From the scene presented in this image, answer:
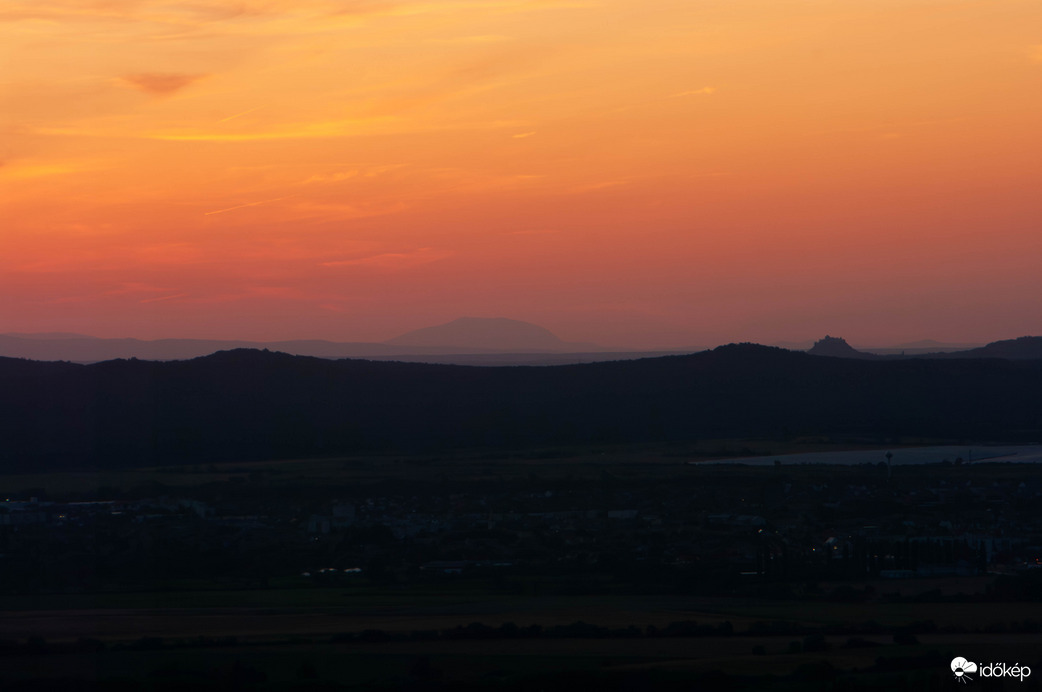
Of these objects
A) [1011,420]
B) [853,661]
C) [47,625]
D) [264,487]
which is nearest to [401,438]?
[264,487]

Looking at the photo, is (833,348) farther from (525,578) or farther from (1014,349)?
(525,578)

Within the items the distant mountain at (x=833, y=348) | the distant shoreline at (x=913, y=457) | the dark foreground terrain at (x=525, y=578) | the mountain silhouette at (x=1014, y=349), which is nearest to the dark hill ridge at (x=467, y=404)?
the distant shoreline at (x=913, y=457)

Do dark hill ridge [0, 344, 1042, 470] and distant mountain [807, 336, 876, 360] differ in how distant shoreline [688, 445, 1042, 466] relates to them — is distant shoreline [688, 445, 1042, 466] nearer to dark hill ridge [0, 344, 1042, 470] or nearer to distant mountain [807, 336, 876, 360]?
dark hill ridge [0, 344, 1042, 470]

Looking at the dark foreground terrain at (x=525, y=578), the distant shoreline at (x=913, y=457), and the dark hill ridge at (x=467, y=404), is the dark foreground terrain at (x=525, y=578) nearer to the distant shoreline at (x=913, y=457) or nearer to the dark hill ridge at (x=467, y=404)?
the distant shoreline at (x=913, y=457)

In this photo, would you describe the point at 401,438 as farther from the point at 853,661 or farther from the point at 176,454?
the point at 853,661

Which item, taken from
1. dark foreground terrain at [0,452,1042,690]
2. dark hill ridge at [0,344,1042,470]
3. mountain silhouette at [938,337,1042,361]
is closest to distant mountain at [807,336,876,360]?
mountain silhouette at [938,337,1042,361]

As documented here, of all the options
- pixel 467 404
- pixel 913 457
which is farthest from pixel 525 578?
pixel 467 404
